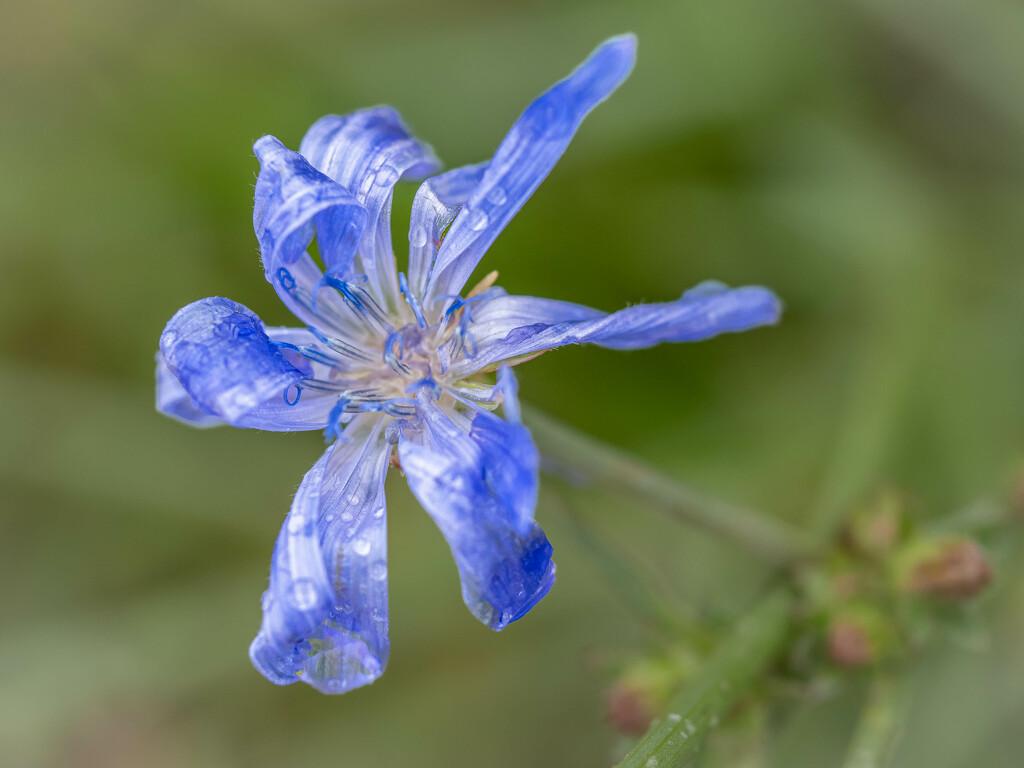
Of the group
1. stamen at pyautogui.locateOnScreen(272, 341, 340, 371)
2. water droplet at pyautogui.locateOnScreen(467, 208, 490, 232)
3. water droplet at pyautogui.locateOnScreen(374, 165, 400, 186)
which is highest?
water droplet at pyautogui.locateOnScreen(374, 165, 400, 186)

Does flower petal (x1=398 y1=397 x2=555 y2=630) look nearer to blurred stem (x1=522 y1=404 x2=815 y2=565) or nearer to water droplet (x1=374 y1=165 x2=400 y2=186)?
blurred stem (x1=522 y1=404 x2=815 y2=565)

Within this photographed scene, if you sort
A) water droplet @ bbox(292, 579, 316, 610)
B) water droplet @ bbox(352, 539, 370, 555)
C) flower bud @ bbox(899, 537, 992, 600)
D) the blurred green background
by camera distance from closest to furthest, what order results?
water droplet @ bbox(292, 579, 316, 610), water droplet @ bbox(352, 539, 370, 555), flower bud @ bbox(899, 537, 992, 600), the blurred green background

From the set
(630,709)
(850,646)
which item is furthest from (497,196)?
(850,646)

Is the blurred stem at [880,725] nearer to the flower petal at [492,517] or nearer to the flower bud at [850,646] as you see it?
the flower bud at [850,646]

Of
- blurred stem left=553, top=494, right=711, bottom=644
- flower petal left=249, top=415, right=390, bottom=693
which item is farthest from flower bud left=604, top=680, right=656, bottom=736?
flower petal left=249, top=415, right=390, bottom=693

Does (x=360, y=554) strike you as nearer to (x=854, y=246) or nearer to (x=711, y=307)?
(x=711, y=307)

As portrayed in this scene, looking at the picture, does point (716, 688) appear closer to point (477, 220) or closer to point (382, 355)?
point (382, 355)

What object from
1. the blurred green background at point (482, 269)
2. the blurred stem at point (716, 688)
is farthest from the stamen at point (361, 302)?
the blurred green background at point (482, 269)
